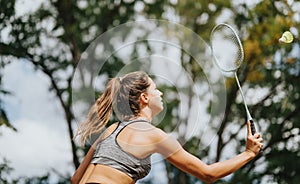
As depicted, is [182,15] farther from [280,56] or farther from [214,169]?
[214,169]

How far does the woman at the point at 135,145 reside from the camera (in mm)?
3283

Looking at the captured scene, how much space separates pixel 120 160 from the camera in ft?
10.8

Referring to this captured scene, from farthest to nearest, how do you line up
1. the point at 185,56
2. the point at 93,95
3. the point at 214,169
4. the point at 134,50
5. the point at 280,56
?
the point at 280,56
the point at 185,56
the point at 134,50
the point at 93,95
the point at 214,169

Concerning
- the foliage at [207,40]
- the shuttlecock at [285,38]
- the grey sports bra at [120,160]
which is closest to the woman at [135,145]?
the grey sports bra at [120,160]

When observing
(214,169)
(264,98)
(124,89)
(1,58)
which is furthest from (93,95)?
(264,98)

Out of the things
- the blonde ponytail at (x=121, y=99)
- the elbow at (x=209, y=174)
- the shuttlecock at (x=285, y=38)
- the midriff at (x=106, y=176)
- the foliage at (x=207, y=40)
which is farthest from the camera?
the foliage at (x=207, y=40)

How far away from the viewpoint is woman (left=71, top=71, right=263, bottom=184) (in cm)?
328

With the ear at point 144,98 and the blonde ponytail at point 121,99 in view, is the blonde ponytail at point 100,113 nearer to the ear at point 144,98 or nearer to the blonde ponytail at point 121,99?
the blonde ponytail at point 121,99

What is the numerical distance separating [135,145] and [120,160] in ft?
0.34

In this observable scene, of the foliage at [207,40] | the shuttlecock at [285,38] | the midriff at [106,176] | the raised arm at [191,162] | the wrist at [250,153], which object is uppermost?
the midriff at [106,176]

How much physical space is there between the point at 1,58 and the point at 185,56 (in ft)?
10.4

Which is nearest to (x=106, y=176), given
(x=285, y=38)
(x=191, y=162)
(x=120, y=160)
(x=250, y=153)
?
(x=120, y=160)

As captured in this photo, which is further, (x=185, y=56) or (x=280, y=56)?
(x=280, y=56)

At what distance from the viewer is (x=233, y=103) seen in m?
13.4
